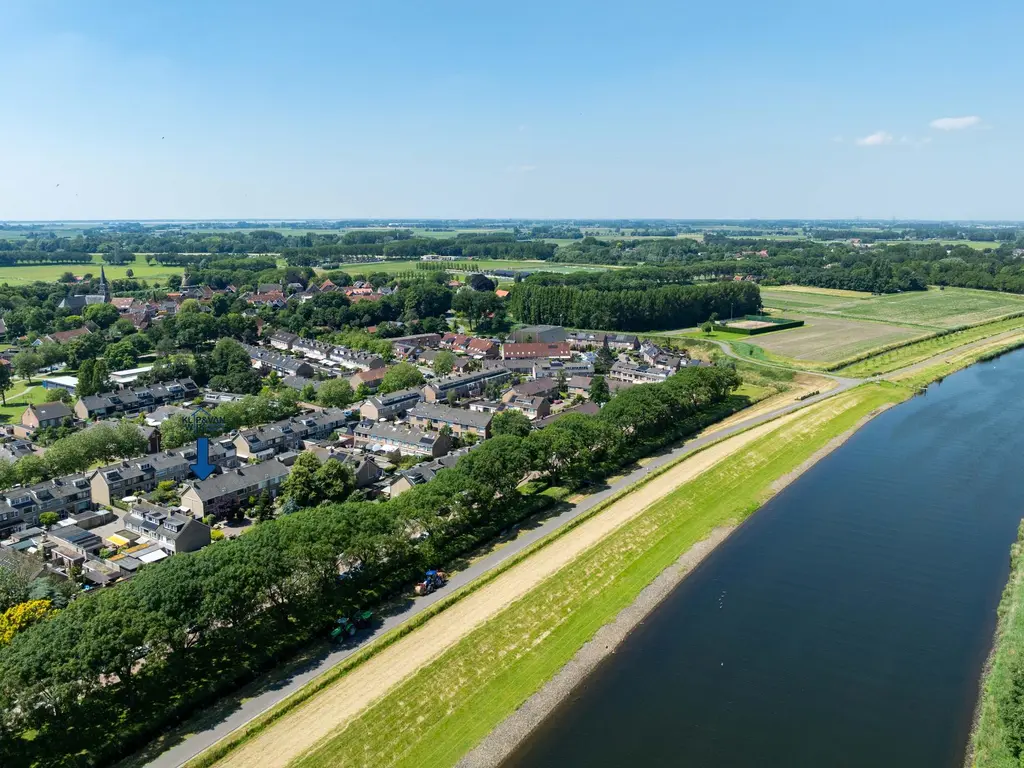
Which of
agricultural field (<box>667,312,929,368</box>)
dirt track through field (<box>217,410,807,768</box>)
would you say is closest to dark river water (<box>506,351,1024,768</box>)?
dirt track through field (<box>217,410,807,768</box>)

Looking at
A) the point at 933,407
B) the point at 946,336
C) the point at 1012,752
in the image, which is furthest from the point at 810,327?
the point at 1012,752

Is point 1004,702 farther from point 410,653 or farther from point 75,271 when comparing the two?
point 75,271

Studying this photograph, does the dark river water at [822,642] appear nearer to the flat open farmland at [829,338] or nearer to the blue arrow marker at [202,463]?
the blue arrow marker at [202,463]

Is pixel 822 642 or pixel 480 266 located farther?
pixel 480 266

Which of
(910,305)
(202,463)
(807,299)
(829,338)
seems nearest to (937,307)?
(910,305)

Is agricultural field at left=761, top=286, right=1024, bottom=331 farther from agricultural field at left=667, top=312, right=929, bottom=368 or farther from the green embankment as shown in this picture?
the green embankment

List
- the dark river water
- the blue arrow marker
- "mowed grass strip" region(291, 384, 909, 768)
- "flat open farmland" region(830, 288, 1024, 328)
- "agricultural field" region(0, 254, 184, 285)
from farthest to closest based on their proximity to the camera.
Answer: "agricultural field" region(0, 254, 184, 285) → "flat open farmland" region(830, 288, 1024, 328) → the blue arrow marker → the dark river water → "mowed grass strip" region(291, 384, 909, 768)

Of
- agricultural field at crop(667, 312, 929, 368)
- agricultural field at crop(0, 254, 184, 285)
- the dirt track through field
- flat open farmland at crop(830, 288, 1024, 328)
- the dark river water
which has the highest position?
agricultural field at crop(0, 254, 184, 285)
